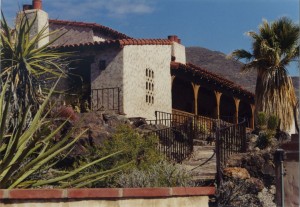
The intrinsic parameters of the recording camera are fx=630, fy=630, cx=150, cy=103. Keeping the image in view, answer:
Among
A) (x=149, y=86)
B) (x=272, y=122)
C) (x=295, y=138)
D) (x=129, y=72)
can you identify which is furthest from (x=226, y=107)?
(x=295, y=138)

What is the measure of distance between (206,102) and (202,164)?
10.7m

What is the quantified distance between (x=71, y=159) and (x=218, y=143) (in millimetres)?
3479

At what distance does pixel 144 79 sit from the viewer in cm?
2159

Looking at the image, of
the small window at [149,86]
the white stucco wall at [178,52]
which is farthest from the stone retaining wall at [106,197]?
the white stucco wall at [178,52]

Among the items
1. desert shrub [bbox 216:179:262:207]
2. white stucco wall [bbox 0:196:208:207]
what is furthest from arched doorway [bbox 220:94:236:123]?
white stucco wall [bbox 0:196:208:207]

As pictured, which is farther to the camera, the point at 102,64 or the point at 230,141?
the point at 102,64

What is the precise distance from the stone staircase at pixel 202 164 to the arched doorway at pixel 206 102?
21.3 feet

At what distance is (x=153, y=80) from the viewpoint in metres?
22.2

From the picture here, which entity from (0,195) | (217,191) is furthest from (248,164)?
(0,195)

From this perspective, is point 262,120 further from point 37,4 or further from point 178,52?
point 37,4

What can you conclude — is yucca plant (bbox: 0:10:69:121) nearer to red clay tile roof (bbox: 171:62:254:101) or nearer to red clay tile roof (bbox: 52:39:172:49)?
red clay tile roof (bbox: 52:39:172:49)

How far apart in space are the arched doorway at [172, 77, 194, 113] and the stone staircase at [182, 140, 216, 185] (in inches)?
185

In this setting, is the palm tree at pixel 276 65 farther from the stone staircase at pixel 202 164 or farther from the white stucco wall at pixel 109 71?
the white stucco wall at pixel 109 71

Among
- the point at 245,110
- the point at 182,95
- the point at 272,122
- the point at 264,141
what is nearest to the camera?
the point at 264,141
